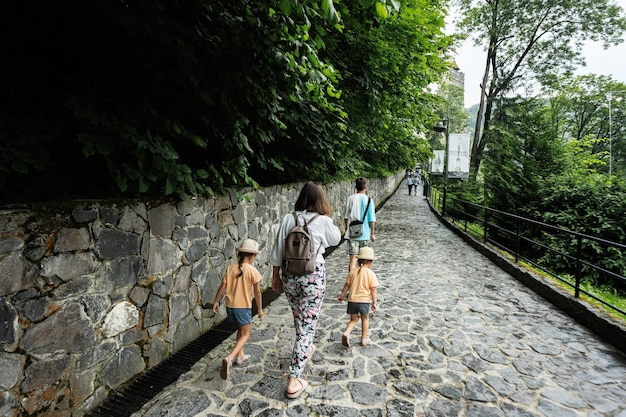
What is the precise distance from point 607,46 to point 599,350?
24.4 m

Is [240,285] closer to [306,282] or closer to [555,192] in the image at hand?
[306,282]

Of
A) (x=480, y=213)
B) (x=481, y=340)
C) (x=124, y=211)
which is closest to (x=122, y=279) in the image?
(x=124, y=211)

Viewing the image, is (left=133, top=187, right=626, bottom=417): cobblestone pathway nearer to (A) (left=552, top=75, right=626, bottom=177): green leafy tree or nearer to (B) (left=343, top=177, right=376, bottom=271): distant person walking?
(B) (left=343, top=177, right=376, bottom=271): distant person walking

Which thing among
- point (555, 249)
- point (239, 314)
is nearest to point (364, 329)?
point (239, 314)

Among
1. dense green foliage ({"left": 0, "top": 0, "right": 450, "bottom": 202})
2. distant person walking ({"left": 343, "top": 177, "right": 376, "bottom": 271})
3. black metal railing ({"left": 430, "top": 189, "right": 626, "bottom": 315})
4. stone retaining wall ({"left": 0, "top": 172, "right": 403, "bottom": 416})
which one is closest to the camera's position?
stone retaining wall ({"left": 0, "top": 172, "right": 403, "bottom": 416})

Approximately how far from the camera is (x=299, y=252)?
115 inches

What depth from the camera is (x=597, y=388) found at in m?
3.23

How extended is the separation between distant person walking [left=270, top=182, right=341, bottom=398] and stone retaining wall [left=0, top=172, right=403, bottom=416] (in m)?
1.38

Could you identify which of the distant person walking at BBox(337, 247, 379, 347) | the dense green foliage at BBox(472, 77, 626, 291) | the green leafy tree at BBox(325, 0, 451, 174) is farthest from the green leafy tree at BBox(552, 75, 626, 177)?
the distant person walking at BBox(337, 247, 379, 347)

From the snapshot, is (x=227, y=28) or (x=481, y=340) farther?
(x=481, y=340)

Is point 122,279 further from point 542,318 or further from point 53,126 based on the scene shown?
point 542,318

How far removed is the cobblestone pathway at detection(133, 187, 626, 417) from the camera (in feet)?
9.61

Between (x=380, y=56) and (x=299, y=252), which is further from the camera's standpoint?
(x=380, y=56)

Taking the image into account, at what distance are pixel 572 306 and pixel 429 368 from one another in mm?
3148
